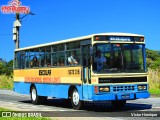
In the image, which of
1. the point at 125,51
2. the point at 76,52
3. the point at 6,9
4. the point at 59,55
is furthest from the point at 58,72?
the point at 6,9

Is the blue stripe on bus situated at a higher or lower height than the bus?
lower

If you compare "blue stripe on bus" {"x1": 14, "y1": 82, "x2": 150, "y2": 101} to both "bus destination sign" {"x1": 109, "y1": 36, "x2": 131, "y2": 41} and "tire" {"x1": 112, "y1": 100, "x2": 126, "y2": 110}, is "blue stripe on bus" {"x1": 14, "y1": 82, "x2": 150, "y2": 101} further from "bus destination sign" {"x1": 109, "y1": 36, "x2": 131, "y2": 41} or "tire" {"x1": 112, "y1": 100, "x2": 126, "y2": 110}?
"bus destination sign" {"x1": 109, "y1": 36, "x2": 131, "y2": 41}

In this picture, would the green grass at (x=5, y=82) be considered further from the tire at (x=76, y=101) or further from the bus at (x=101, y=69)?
the tire at (x=76, y=101)

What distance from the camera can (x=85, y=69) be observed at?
18.7 m

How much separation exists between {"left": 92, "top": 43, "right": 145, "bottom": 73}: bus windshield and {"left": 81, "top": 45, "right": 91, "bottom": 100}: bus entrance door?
514 millimetres

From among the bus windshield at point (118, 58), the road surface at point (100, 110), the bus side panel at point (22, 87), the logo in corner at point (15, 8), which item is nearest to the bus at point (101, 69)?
the bus windshield at point (118, 58)

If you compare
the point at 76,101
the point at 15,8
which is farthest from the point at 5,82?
the point at 76,101

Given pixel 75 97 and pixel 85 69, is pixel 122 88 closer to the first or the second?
pixel 85 69

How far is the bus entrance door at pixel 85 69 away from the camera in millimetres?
18406

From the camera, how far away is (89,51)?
60.6ft

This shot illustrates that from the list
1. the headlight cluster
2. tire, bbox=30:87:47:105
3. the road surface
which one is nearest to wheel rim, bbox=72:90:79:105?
the road surface

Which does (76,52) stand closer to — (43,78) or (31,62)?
(43,78)

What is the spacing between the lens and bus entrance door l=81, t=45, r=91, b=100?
1841 centimetres

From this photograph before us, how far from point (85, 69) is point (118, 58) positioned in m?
1.45
